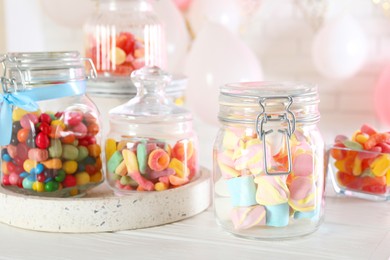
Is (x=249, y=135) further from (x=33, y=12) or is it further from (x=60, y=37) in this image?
(x=60, y=37)

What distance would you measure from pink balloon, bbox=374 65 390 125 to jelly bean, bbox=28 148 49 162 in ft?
4.81

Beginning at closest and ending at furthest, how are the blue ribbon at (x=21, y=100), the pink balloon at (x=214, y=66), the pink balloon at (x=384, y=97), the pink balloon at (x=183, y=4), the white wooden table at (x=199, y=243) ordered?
the white wooden table at (x=199, y=243) < the blue ribbon at (x=21, y=100) < the pink balloon at (x=214, y=66) < the pink balloon at (x=384, y=97) < the pink balloon at (x=183, y=4)

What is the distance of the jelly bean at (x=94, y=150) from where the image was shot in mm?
979

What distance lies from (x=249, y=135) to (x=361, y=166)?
0.27 metres

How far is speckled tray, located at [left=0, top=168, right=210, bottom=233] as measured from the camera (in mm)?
904

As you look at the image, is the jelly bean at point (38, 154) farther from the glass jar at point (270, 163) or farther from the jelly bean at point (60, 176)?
the glass jar at point (270, 163)

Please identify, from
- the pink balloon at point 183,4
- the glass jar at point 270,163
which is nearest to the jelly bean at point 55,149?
the glass jar at point 270,163

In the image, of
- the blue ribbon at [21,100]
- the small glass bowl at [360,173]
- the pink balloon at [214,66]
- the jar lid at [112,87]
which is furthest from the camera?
the pink balloon at [214,66]

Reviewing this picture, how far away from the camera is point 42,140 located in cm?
93

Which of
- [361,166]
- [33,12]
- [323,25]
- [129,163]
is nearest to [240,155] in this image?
[129,163]

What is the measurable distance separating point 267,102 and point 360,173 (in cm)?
29

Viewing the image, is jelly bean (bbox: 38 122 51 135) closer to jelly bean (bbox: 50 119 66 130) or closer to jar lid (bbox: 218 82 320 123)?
jelly bean (bbox: 50 119 66 130)

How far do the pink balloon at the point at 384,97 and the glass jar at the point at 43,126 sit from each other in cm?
142

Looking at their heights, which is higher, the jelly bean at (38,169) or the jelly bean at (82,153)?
Answer: the jelly bean at (82,153)
